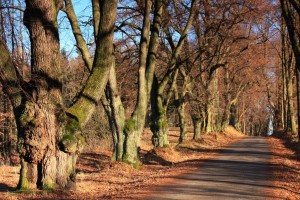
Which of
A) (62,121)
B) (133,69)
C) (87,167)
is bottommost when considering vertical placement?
(87,167)

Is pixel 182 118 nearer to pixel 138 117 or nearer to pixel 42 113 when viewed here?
pixel 138 117

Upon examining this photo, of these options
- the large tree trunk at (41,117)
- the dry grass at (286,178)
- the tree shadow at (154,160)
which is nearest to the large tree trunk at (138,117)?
the tree shadow at (154,160)

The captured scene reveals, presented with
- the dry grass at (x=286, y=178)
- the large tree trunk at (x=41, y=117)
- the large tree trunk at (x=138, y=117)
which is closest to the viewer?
the large tree trunk at (x=41, y=117)

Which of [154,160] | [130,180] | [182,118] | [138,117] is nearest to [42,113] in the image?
[130,180]

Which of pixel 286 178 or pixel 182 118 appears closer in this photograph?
pixel 286 178

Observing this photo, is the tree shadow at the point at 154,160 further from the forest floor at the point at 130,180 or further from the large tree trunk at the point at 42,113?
the large tree trunk at the point at 42,113

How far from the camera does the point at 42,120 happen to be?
9156 mm

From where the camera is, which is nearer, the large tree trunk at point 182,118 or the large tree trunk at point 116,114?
the large tree trunk at point 116,114

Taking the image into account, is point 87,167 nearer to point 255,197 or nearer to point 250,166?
point 250,166

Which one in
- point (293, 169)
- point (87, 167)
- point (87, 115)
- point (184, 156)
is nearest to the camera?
point (87, 115)

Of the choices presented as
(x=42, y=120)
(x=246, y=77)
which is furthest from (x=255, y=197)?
(x=246, y=77)

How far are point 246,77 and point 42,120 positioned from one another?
39218 millimetres

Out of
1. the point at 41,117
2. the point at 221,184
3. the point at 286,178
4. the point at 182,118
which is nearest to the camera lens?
the point at 41,117

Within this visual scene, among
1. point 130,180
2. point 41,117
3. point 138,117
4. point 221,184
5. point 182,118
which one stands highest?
point 182,118
